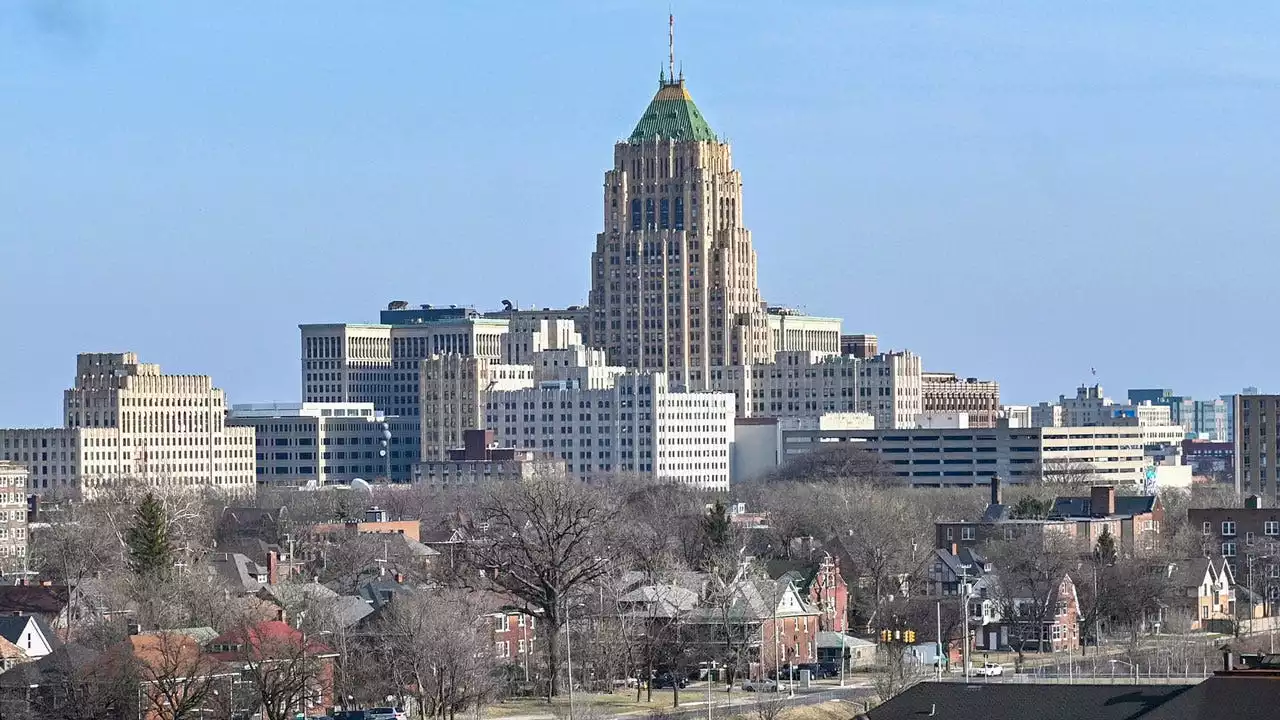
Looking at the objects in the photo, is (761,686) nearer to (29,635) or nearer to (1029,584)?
(29,635)

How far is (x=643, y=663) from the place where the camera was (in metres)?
131

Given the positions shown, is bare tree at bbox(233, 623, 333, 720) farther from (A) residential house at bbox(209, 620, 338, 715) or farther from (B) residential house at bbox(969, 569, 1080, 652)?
(B) residential house at bbox(969, 569, 1080, 652)

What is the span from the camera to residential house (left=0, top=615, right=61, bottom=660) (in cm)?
12494

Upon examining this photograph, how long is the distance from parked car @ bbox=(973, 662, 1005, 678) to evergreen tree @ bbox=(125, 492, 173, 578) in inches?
1461

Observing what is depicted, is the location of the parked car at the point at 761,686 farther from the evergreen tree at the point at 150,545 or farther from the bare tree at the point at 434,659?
the evergreen tree at the point at 150,545

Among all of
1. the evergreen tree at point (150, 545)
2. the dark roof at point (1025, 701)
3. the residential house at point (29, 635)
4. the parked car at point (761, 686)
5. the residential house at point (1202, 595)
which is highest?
the evergreen tree at point (150, 545)

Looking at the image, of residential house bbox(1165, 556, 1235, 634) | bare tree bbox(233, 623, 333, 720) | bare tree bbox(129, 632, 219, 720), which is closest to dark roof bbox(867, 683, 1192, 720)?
bare tree bbox(233, 623, 333, 720)

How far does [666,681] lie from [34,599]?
3272cm

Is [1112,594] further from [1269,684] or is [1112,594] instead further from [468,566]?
[1269,684]

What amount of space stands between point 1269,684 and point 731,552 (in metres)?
85.1

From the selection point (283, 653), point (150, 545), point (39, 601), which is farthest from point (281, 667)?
point (39, 601)

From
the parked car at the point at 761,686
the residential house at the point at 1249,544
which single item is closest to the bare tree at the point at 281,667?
the parked car at the point at 761,686

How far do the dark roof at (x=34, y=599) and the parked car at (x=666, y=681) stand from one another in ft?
92.6

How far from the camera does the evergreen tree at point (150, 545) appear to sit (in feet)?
473
